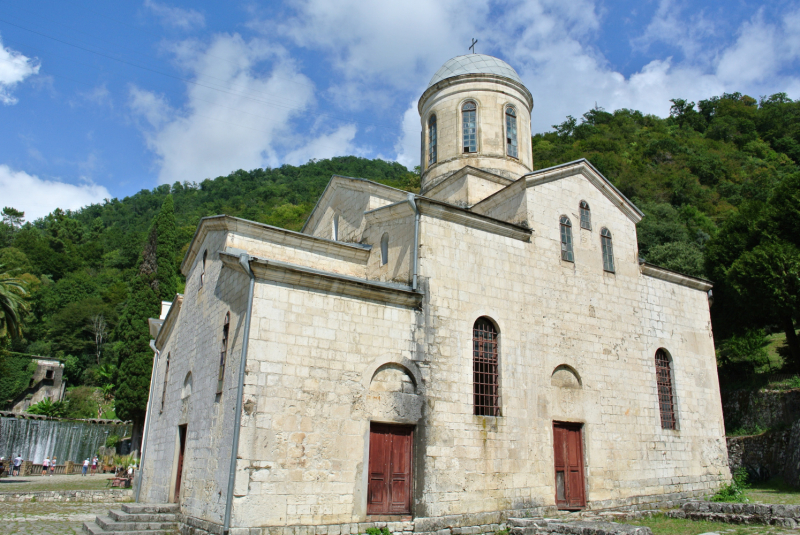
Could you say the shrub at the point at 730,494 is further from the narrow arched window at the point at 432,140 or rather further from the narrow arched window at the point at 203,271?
the narrow arched window at the point at 203,271

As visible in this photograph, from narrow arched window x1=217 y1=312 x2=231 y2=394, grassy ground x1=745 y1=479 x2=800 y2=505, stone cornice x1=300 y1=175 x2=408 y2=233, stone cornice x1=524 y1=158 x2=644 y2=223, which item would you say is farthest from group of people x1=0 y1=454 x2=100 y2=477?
grassy ground x1=745 y1=479 x2=800 y2=505

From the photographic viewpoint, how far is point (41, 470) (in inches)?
1313

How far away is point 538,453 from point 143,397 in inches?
1024

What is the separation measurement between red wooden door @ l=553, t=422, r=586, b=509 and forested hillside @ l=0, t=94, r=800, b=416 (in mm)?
14442

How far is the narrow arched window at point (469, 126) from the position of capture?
55.4 ft

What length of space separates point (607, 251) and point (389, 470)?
852 centimetres

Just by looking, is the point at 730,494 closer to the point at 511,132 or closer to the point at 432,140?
the point at 511,132

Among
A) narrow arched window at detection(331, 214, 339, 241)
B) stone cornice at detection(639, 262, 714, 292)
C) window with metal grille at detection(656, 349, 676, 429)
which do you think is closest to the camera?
window with metal grille at detection(656, 349, 676, 429)

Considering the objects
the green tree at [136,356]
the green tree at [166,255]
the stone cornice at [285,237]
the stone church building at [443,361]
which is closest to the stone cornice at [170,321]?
the stone church building at [443,361]

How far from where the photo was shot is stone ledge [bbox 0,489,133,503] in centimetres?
1717

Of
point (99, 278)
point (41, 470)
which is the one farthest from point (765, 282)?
point (99, 278)

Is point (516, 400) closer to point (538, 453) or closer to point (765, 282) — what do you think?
point (538, 453)

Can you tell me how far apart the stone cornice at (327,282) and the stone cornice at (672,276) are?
7.78 metres

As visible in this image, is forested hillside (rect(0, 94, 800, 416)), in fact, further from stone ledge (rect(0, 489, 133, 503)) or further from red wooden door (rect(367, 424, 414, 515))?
red wooden door (rect(367, 424, 414, 515))
